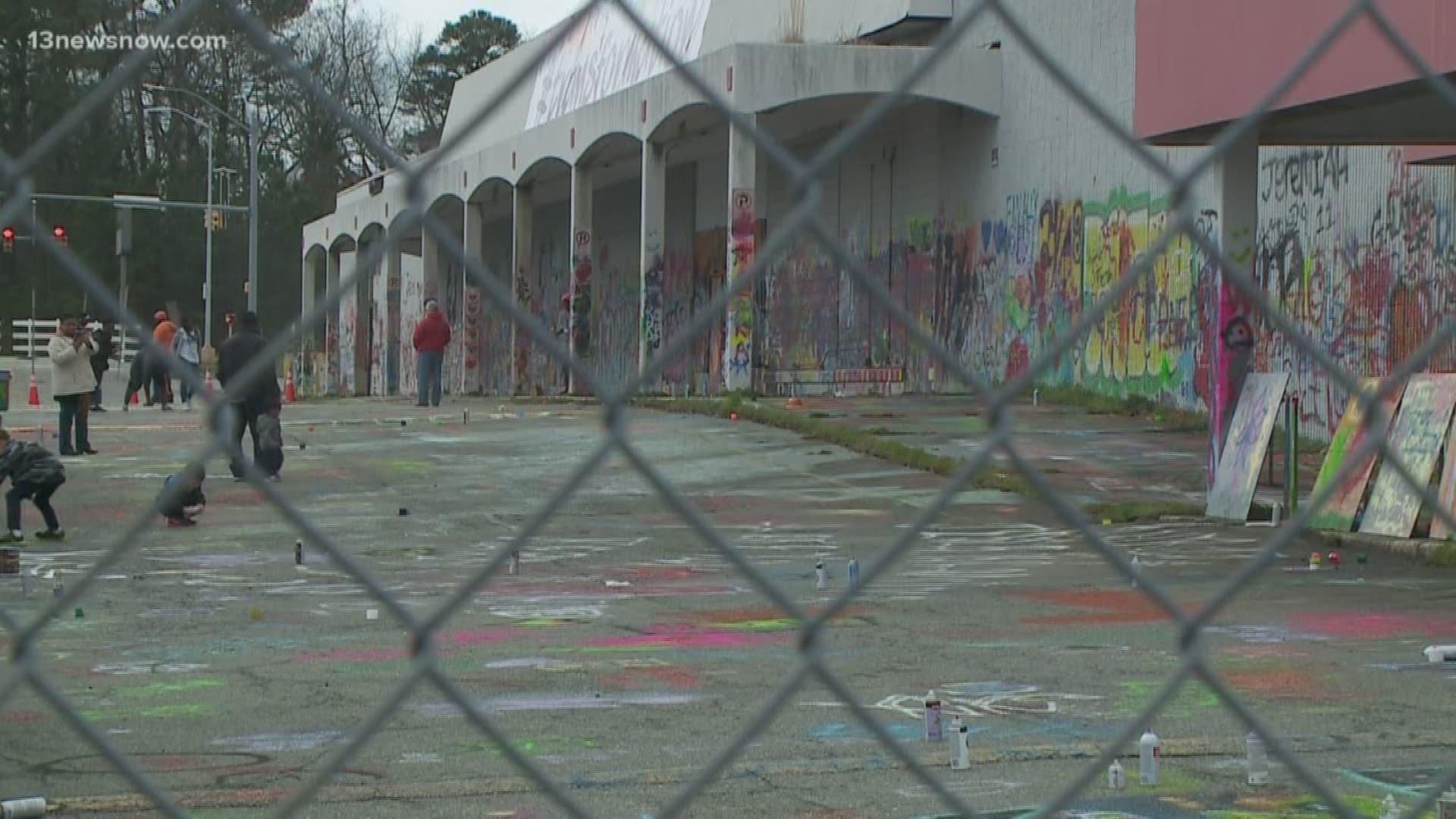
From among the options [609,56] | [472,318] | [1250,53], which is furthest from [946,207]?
[1250,53]

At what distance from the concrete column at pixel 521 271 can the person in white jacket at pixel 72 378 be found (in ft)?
47.2

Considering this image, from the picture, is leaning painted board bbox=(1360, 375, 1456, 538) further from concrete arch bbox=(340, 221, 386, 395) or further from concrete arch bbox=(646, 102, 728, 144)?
concrete arch bbox=(340, 221, 386, 395)

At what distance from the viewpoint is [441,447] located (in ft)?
73.4

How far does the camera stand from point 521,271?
36.9 m

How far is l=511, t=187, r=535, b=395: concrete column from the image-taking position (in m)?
36.9

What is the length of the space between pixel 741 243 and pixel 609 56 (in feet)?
37.5

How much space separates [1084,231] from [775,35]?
29.8ft

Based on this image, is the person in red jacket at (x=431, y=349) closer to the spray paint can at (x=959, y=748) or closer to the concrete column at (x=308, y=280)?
the spray paint can at (x=959, y=748)

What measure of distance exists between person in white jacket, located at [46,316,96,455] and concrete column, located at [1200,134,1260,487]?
1140 cm

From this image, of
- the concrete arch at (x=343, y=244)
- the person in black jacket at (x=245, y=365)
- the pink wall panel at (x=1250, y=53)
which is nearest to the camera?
the pink wall panel at (x=1250, y=53)

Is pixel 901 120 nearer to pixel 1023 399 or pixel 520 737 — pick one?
pixel 1023 399

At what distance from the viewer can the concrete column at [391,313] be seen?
1799 inches

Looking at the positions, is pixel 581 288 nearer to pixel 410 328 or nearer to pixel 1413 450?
pixel 410 328

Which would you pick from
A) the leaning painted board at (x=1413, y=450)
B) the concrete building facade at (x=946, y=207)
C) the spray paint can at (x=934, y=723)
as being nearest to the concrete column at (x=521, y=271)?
the concrete building facade at (x=946, y=207)
